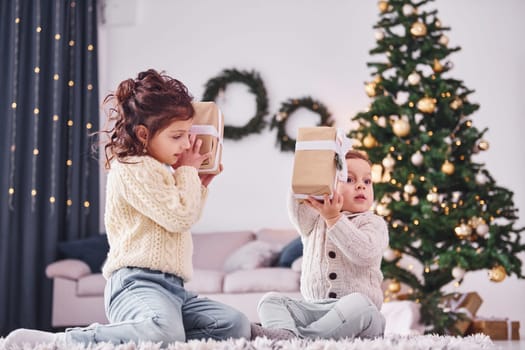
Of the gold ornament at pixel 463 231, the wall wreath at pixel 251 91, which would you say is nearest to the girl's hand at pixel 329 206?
the gold ornament at pixel 463 231

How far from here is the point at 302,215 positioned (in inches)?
93.4

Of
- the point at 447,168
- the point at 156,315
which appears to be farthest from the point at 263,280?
the point at 156,315

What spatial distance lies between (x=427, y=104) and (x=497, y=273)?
3.25 feet

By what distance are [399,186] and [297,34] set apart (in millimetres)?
1925

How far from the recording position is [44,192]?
5.29 meters

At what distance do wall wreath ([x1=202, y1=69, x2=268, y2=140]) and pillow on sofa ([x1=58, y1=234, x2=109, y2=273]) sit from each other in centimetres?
124

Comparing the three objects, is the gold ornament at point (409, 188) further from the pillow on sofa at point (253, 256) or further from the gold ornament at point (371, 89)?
the pillow on sofa at point (253, 256)

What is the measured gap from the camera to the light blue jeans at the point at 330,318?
6.79 ft

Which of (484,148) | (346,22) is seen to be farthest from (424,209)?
(346,22)

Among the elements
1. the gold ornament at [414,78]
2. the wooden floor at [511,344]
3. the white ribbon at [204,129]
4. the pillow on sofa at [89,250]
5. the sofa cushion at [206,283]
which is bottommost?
the wooden floor at [511,344]

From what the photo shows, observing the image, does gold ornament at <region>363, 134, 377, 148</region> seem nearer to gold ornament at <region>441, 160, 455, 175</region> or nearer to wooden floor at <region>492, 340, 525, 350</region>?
gold ornament at <region>441, 160, 455, 175</region>

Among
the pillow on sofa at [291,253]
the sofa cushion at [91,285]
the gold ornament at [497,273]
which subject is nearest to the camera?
the gold ornament at [497,273]

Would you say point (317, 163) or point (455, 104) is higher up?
point (455, 104)

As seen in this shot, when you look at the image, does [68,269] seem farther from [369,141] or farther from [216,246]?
[369,141]
